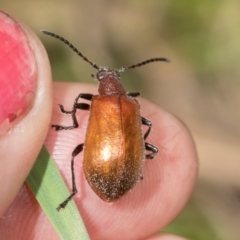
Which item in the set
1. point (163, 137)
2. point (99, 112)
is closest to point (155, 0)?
point (163, 137)

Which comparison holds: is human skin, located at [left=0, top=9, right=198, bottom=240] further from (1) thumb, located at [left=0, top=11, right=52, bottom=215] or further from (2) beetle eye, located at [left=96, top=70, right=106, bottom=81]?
(2) beetle eye, located at [left=96, top=70, right=106, bottom=81]

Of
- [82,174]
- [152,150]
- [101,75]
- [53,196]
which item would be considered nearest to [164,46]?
[101,75]

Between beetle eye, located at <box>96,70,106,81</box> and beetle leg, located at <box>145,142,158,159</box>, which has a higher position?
beetle eye, located at <box>96,70,106,81</box>

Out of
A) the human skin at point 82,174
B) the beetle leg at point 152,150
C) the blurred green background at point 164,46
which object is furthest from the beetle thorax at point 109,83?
the blurred green background at point 164,46

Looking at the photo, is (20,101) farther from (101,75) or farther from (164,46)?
(164,46)

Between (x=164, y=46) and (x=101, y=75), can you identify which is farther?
(x=164, y=46)

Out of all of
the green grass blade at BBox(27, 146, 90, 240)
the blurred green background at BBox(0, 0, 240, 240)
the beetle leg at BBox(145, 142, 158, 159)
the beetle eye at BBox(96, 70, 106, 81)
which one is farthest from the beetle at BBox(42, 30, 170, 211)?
the blurred green background at BBox(0, 0, 240, 240)

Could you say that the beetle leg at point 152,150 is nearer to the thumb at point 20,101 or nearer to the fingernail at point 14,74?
the thumb at point 20,101
